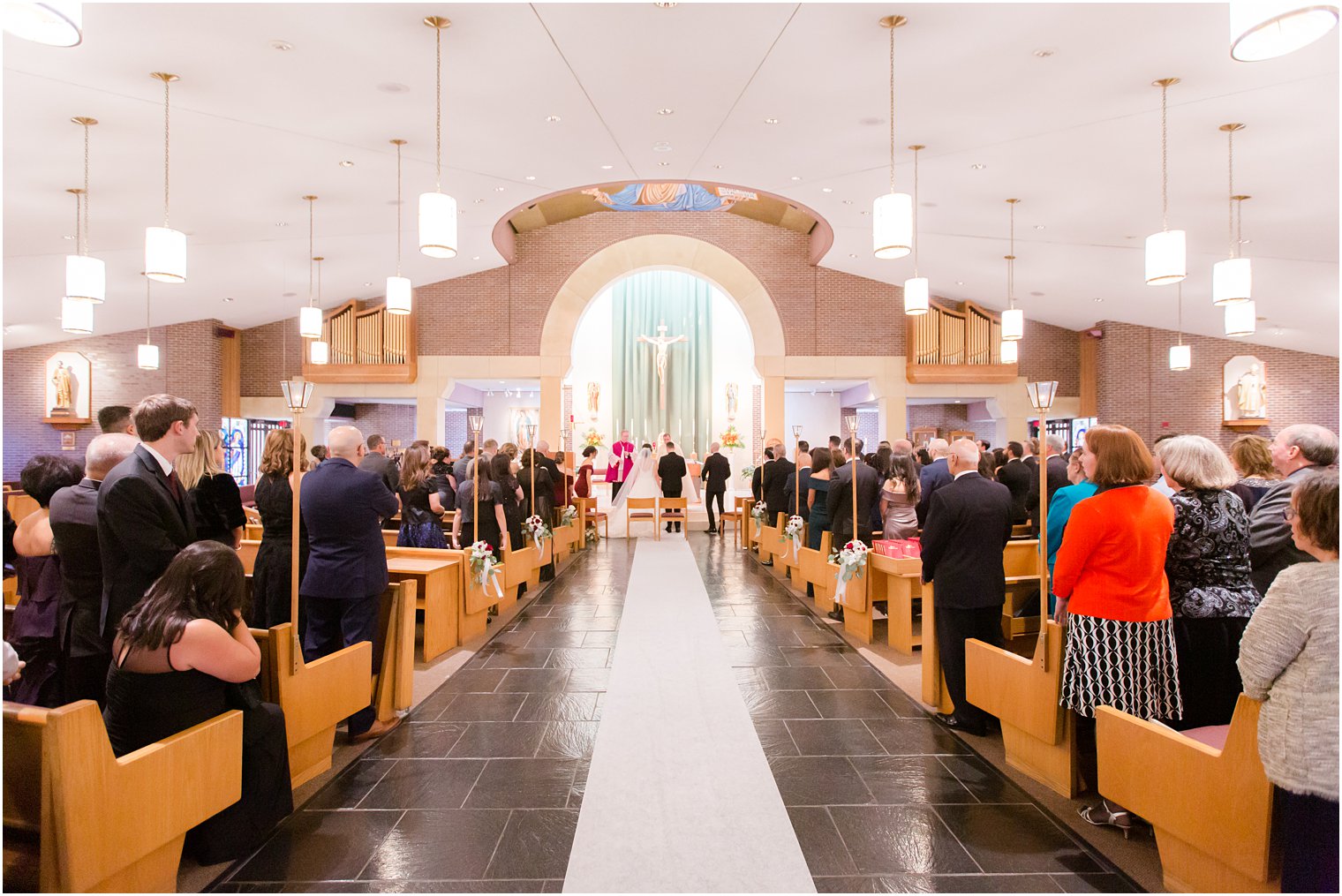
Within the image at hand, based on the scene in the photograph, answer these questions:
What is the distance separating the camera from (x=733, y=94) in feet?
18.9

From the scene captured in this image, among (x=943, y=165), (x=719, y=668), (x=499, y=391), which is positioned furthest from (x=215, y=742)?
(x=499, y=391)

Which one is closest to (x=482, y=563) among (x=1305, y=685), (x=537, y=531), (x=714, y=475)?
(x=537, y=531)

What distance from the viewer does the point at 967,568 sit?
145 inches

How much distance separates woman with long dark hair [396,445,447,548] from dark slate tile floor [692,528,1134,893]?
261 cm

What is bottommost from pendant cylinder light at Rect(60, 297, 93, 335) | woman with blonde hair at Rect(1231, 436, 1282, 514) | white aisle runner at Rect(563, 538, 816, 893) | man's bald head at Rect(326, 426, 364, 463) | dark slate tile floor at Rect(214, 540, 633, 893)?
dark slate tile floor at Rect(214, 540, 633, 893)

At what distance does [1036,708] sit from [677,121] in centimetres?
522

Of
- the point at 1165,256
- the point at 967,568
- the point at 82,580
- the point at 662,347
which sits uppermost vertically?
the point at 662,347

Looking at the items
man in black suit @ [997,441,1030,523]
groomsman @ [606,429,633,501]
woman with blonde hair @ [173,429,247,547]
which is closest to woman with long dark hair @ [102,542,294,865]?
woman with blonde hair @ [173,429,247,547]

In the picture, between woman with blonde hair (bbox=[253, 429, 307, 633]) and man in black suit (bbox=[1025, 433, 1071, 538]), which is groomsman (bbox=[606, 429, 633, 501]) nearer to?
man in black suit (bbox=[1025, 433, 1071, 538])

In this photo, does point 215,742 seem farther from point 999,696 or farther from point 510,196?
point 510,196

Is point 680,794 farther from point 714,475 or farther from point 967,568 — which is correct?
point 714,475

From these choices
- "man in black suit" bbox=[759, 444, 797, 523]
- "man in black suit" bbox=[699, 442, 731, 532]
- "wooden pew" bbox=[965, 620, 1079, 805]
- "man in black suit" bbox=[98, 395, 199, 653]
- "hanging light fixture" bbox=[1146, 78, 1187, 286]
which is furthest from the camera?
"man in black suit" bbox=[699, 442, 731, 532]

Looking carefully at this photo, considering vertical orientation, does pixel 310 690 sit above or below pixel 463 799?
above

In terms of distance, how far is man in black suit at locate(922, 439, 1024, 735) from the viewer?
3.67 m
